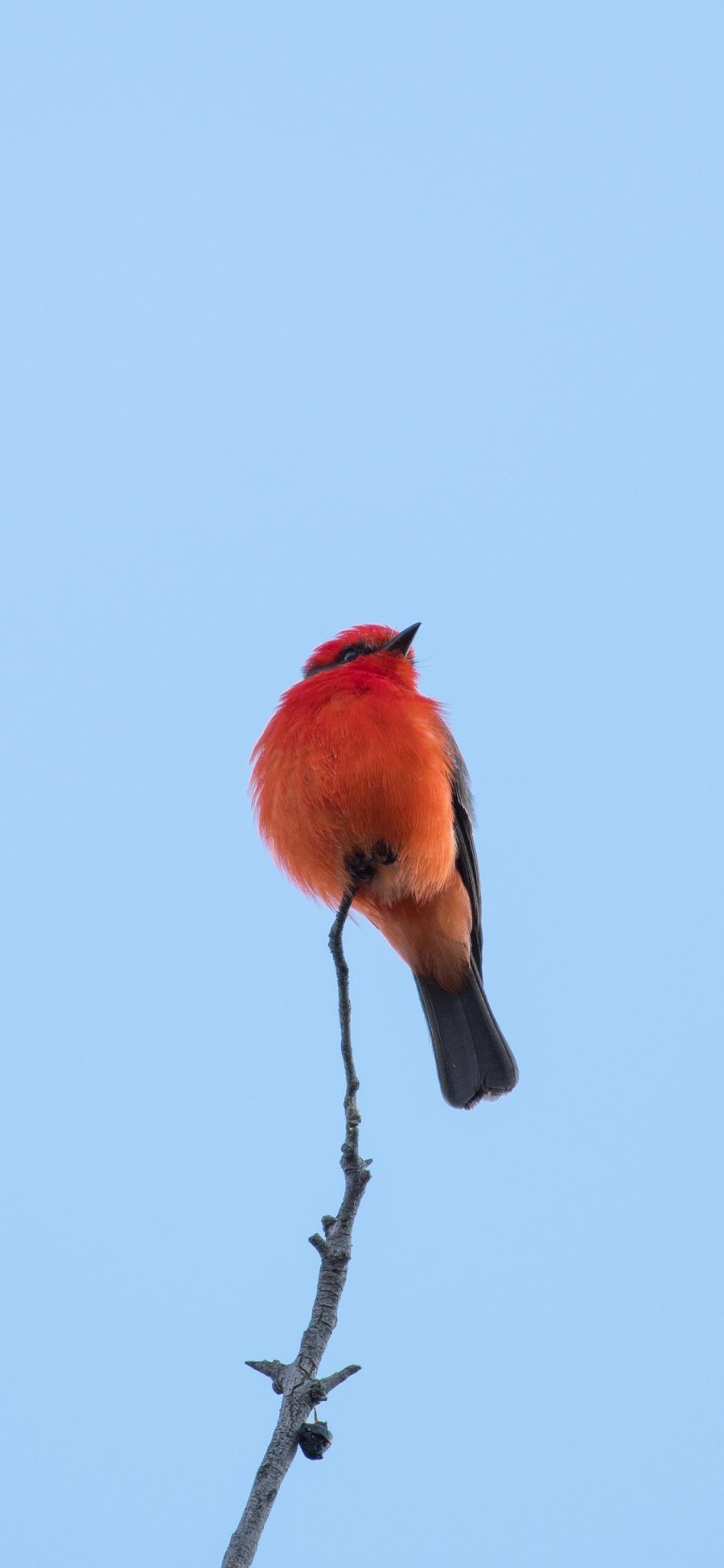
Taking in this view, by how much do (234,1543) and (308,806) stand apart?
3623 millimetres

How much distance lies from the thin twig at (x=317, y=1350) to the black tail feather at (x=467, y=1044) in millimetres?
2754

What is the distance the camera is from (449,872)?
717cm

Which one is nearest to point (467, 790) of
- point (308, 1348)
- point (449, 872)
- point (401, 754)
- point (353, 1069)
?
point (449, 872)

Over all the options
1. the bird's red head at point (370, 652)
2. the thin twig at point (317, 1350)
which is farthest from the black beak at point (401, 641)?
the thin twig at point (317, 1350)

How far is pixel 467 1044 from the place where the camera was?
299 inches

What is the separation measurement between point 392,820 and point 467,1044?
64.0 inches

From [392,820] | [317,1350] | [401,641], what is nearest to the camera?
[317,1350]

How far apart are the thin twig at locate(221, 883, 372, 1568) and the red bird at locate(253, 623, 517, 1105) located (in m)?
1.67

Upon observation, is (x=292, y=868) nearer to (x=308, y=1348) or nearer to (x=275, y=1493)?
(x=308, y=1348)

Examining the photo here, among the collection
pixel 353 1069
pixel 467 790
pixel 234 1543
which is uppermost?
pixel 467 790

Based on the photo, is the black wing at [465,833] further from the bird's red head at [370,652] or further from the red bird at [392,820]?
the bird's red head at [370,652]

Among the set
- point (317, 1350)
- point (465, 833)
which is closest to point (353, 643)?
point (465, 833)

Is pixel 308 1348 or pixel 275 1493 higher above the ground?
pixel 308 1348

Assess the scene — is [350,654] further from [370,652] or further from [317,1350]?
[317,1350]
